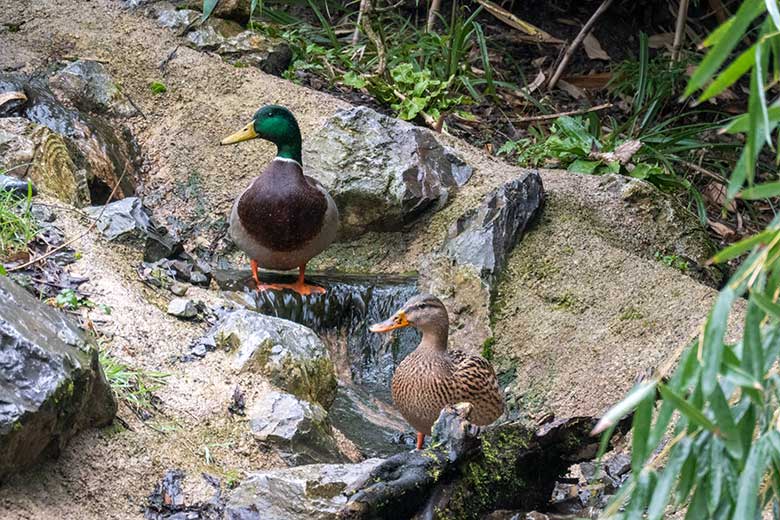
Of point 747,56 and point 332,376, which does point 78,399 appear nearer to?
point 332,376

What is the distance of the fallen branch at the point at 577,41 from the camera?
791cm

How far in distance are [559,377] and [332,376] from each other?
1.03 meters

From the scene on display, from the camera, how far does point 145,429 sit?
11.3 feet

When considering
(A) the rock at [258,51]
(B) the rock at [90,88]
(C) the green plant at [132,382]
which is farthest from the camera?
(A) the rock at [258,51]

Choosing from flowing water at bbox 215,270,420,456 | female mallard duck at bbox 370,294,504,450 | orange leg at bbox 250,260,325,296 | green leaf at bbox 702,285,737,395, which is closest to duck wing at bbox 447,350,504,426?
female mallard duck at bbox 370,294,504,450

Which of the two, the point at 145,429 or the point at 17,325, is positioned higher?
the point at 17,325

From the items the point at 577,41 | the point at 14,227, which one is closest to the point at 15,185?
the point at 14,227

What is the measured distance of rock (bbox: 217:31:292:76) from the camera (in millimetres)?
7352

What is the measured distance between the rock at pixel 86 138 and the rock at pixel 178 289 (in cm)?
148

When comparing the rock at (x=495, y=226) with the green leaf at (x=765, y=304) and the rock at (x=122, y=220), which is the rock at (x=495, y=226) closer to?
the rock at (x=122, y=220)

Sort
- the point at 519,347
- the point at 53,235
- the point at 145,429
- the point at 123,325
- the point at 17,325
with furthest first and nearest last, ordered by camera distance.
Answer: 1. the point at 519,347
2. the point at 53,235
3. the point at 123,325
4. the point at 145,429
5. the point at 17,325

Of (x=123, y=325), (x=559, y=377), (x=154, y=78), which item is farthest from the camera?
(x=154, y=78)

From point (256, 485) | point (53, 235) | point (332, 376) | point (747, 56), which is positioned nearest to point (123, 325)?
point (53, 235)

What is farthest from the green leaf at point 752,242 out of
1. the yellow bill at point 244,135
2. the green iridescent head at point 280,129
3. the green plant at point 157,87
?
the green plant at point 157,87
